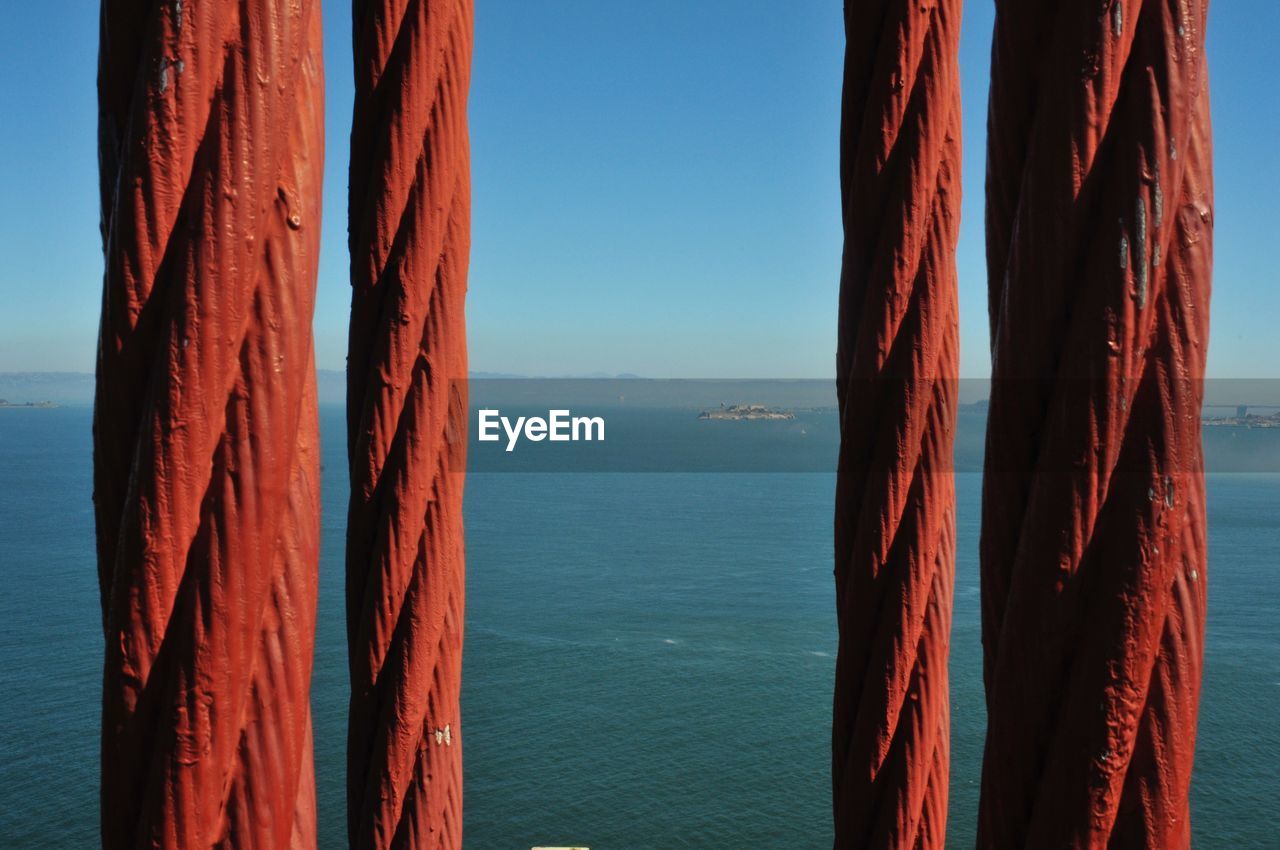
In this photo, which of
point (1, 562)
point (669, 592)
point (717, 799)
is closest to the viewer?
point (717, 799)

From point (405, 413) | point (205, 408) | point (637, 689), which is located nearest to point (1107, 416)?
point (205, 408)

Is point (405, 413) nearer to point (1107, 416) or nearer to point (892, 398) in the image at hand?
point (892, 398)

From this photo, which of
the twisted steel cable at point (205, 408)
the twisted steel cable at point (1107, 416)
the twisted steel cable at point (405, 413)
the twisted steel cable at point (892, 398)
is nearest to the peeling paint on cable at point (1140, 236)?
the twisted steel cable at point (1107, 416)

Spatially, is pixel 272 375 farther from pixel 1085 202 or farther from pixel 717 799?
pixel 717 799

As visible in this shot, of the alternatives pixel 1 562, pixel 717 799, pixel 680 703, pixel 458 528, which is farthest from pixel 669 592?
pixel 458 528

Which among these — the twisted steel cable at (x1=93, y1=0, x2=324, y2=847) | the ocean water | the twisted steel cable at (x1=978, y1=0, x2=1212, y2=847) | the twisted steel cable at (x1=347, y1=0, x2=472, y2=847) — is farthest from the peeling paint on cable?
the ocean water

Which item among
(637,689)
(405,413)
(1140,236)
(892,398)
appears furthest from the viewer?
(637,689)
